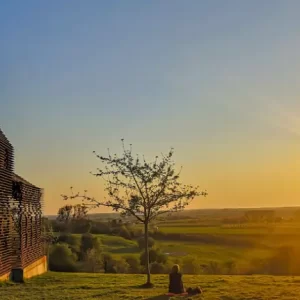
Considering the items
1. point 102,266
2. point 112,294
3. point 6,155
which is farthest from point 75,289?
point 102,266

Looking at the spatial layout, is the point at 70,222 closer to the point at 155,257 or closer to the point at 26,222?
the point at 155,257

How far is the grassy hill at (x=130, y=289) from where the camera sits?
18.8m

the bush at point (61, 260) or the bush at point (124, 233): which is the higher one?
the bush at point (124, 233)

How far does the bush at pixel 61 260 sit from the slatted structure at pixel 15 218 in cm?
753

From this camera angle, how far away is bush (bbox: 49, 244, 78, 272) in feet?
126

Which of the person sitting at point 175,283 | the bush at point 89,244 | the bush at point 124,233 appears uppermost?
the bush at point 124,233

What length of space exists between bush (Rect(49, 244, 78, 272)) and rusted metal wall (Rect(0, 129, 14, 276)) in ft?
45.6

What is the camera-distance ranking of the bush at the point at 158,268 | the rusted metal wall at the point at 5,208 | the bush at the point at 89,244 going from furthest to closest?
the bush at the point at 89,244, the bush at the point at 158,268, the rusted metal wall at the point at 5,208

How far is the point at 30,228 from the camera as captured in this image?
95.9 feet

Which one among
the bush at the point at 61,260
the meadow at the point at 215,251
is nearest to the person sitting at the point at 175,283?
the meadow at the point at 215,251

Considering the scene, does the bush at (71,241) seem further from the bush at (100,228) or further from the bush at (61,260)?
the bush at (100,228)

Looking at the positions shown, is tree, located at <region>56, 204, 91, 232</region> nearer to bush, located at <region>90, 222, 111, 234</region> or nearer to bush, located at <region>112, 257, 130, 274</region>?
bush, located at <region>90, 222, 111, 234</region>

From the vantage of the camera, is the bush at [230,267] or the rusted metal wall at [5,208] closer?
the rusted metal wall at [5,208]

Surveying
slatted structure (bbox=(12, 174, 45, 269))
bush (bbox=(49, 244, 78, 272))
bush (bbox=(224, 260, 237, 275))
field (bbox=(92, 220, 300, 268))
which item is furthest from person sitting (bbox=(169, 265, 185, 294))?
field (bbox=(92, 220, 300, 268))
